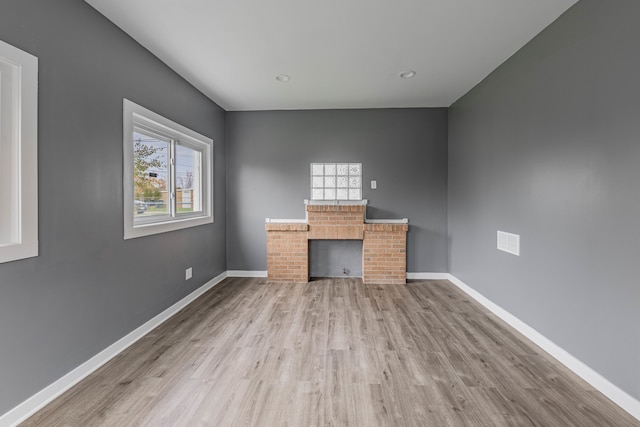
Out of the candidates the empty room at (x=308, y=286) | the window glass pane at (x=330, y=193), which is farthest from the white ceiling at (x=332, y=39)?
the window glass pane at (x=330, y=193)

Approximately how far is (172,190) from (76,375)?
72.8 inches

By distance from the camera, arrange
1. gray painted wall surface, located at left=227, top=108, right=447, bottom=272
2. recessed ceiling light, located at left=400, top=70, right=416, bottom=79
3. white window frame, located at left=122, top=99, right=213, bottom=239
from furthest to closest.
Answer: gray painted wall surface, located at left=227, top=108, right=447, bottom=272
recessed ceiling light, located at left=400, top=70, right=416, bottom=79
white window frame, located at left=122, top=99, right=213, bottom=239

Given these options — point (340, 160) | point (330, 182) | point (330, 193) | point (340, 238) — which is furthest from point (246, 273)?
point (340, 160)

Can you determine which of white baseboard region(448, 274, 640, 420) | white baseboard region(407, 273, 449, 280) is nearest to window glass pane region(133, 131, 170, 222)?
white baseboard region(407, 273, 449, 280)

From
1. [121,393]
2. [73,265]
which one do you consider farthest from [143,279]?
[121,393]

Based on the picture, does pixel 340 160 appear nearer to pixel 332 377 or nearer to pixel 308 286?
pixel 308 286

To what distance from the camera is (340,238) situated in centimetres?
414

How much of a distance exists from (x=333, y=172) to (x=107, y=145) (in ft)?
9.26

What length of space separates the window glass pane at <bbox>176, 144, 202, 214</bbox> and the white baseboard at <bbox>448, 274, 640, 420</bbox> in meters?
3.62

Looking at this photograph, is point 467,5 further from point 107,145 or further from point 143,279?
point 143,279

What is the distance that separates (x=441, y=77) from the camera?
10.5 ft

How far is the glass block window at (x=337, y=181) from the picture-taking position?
14.3ft

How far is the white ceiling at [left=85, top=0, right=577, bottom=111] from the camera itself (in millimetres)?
2033

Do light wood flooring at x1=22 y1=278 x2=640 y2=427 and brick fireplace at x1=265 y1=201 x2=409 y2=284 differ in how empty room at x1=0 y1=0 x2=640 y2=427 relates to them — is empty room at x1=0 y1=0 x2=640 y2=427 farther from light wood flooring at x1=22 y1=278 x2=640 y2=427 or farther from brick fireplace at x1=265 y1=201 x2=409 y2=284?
brick fireplace at x1=265 y1=201 x2=409 y2=284
